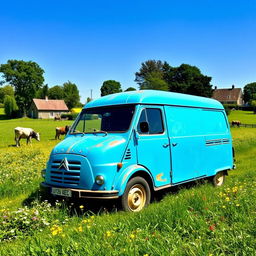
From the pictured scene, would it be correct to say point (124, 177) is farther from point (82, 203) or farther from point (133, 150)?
point (82, 203)

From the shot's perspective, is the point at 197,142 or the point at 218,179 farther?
the point at 218,179

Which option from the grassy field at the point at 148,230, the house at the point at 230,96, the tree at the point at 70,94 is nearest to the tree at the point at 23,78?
the tree at the point at 70,94

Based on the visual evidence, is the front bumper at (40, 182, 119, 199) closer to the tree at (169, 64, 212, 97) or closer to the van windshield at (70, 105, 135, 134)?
the van windshield at (70, 105, 135, 134)

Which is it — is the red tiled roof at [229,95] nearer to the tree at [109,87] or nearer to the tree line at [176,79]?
the tree line at [176,79]

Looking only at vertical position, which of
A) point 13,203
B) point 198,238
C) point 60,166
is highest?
point 60,166

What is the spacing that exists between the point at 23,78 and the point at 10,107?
10367 millimetres

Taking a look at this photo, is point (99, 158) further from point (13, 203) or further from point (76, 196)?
point (13, 203)

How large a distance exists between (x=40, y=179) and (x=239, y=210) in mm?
6103

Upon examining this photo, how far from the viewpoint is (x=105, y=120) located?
6387mm

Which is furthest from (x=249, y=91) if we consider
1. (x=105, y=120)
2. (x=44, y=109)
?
(x=105, y=120)

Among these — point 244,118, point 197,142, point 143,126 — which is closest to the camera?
point 143,126

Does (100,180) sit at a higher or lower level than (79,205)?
higher

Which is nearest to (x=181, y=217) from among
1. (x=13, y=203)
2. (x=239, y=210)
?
(x=239, y=210)

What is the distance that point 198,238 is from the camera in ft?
12.0
